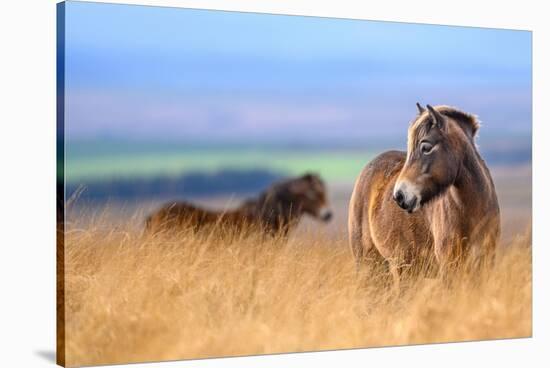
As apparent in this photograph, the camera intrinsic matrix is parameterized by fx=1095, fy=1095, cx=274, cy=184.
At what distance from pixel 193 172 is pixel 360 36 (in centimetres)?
182

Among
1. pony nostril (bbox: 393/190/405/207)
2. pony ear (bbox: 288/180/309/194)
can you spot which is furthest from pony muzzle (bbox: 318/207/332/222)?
pony nostril (bbox: 393/190/405/207)

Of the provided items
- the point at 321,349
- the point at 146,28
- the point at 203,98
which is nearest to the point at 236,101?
the point at 203,98

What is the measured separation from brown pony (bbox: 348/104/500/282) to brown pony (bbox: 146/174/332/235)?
1.17 feet

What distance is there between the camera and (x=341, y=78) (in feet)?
28.5

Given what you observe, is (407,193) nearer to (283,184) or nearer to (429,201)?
(429,201)

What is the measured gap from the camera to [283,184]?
8703 mm

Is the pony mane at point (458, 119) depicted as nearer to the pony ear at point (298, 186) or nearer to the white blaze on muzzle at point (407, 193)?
the white blaze on muzzle at point (407, 193)

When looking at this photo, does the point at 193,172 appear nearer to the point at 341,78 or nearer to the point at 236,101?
the point at 236,101

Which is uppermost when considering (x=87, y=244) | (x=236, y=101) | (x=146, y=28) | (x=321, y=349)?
(x=146, y=28)

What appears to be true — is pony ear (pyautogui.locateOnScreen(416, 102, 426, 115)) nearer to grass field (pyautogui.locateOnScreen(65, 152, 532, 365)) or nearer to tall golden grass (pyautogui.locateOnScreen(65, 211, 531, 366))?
grass field (pyautogui.locateOnScreen(65, 152, 532, 365))

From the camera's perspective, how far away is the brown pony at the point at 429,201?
27.4 feet

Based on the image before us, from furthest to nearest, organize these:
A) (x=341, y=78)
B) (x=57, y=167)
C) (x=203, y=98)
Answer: (x=341, y=78) → (x=203, y=98) → (x=57, y=167)

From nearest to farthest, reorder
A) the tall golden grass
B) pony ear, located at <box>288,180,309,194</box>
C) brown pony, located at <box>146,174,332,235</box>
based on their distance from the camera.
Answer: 1. the tall golden grass
2. brown pony, located at <box>146,174,332,235</box>
3. pony ear, located at <box>288,180,309,194</box>

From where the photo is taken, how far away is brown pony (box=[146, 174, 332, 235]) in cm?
820
